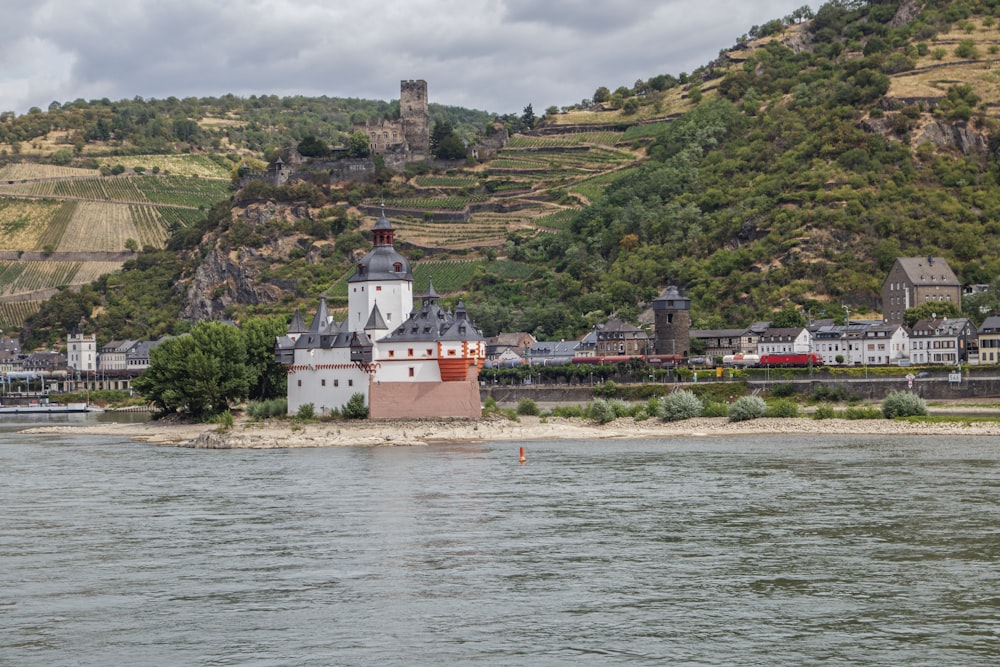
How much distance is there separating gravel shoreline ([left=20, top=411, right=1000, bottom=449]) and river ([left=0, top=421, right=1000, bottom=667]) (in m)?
13.9


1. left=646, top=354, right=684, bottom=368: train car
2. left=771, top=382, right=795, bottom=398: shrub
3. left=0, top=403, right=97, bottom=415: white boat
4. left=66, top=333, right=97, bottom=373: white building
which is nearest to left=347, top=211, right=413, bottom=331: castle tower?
left=771, top=382, right=795, bottom=398: shrub

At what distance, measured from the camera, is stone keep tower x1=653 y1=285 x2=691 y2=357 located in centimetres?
9819

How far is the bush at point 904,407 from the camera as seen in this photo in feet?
220

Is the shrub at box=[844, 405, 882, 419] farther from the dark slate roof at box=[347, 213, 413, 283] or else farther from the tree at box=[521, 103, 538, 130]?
the tree at box=[521, 103, 538, 130]

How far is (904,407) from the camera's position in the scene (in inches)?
2635

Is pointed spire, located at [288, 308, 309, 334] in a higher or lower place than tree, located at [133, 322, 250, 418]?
higher

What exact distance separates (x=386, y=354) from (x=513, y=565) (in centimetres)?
3968

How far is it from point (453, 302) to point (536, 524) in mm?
90236

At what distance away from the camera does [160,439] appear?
2741 inches

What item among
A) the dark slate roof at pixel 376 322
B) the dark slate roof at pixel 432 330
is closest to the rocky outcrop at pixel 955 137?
the dark slate roof at pixel 432 330

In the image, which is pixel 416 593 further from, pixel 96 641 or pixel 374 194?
pixel 374 194

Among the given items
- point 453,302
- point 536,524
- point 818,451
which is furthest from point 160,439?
point 453,302

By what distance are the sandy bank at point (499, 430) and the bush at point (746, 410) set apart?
2.08 feet

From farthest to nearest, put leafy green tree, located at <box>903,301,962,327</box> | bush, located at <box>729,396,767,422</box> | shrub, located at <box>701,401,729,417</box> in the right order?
leafy green tree, located at <box>903,301,962,327</box>
shrub, located at <box>701,401,729,417</box>
bush, located at <box>729,396,767,422</box>
